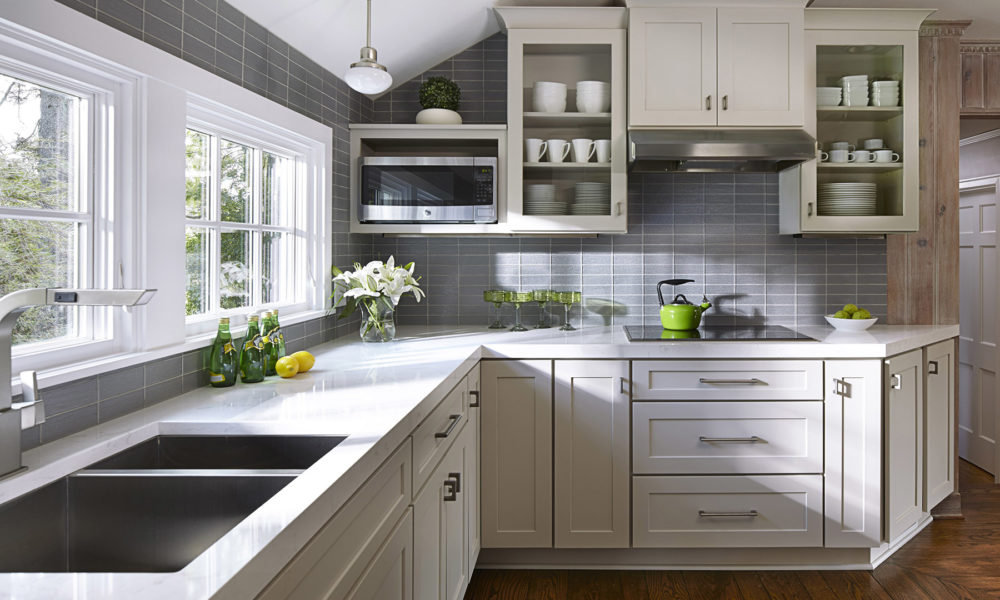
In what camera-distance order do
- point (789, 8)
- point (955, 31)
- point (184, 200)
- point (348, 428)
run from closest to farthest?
point (348, 428)
point (184, 200)
point (789, 8)
point (955, 31)

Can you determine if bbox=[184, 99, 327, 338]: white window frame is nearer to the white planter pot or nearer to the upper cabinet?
the white planter pot

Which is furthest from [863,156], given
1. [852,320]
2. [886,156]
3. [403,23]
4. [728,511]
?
[403,23]

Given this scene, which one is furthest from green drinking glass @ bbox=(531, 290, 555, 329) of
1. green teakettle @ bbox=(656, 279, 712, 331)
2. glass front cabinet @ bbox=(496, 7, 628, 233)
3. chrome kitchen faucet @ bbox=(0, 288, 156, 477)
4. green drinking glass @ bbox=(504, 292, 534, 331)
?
chrome kitchen faucet @ bbox=(0, 288, 156, 477)

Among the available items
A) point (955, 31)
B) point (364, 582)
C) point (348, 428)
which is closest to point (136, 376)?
point (348, 428)

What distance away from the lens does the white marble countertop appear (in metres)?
0.73

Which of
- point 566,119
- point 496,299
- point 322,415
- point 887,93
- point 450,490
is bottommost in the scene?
point 450,490

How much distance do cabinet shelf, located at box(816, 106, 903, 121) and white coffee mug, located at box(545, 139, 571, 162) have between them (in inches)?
42.7

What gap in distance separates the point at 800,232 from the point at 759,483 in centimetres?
109

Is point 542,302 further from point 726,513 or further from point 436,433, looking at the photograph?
point 436,433

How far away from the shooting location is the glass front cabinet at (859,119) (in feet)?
9.29

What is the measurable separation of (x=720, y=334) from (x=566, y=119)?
1.12 metres

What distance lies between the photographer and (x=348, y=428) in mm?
1333

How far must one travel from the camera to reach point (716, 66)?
275 cm

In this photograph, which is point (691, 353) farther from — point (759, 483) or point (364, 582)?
point (364, 582)
